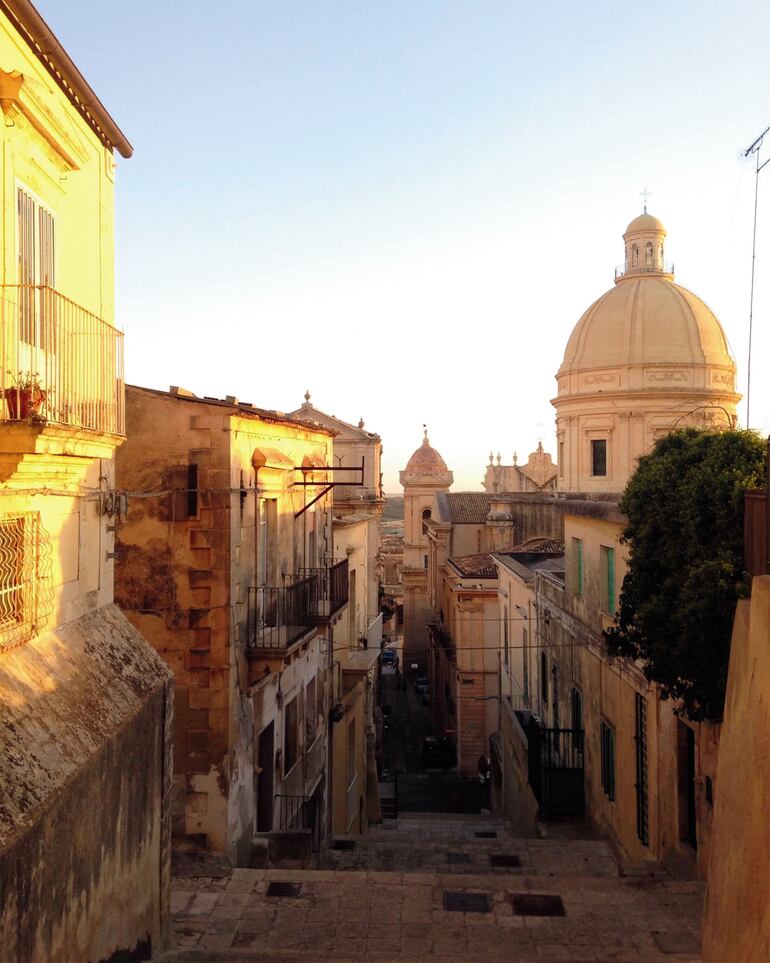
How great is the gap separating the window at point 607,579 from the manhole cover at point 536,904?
19.6ft

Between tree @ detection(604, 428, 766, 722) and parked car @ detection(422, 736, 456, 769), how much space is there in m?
24.1

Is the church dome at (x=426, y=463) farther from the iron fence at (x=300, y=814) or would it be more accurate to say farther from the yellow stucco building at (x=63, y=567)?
the yellow stucco building at (x=63, y=567)

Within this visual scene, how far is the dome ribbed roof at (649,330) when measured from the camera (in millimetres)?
37062

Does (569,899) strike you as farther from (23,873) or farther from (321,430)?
(321,430)

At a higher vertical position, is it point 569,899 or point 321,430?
point 321,430

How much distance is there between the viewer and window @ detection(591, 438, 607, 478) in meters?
38.0

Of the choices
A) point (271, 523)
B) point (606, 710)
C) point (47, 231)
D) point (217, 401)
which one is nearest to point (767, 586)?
point (47, 231)

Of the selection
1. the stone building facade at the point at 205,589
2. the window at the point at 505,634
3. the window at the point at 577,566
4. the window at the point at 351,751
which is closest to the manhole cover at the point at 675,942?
the stone building facade at the point at 205,589

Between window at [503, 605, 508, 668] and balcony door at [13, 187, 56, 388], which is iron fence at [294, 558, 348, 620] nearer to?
balcony door at [13, 187, 56, 388]

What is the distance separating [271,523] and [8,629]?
24.5ft

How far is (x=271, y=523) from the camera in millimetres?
13023

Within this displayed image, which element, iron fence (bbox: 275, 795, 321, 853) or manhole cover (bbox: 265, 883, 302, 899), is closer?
manhole cover (bbox: 265, 883, 302, 899)

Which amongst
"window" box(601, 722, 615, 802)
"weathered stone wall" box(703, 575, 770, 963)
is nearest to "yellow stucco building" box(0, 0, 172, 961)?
"weathered stone wall" box(703, 575, 770, 963)

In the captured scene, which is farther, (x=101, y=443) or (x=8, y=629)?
(x=101, y=443)
